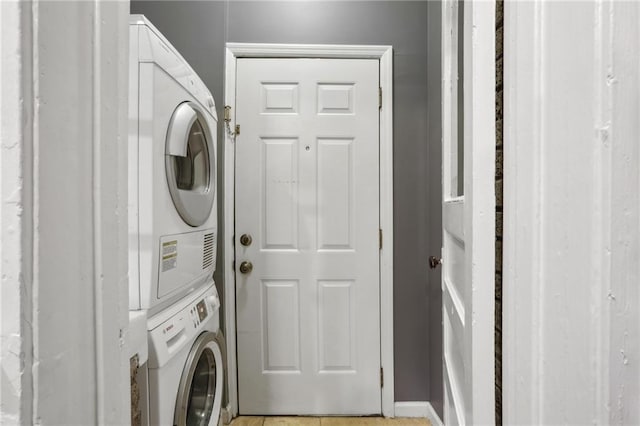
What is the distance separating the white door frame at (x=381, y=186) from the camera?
6.57ft

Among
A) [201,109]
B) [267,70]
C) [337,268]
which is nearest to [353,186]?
[337,268]

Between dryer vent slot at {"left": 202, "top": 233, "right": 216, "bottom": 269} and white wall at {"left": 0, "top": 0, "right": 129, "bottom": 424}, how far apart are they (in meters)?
0.94

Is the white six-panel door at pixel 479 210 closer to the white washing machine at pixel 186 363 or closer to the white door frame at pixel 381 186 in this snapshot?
the white washing machine at pixel 186 363

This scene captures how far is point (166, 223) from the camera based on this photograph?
3.61 ft

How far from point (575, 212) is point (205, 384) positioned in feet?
4.79

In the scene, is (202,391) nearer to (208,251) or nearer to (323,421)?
(208,251)

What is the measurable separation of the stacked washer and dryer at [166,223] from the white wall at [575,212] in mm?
915

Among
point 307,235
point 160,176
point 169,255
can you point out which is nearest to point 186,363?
point 169,255

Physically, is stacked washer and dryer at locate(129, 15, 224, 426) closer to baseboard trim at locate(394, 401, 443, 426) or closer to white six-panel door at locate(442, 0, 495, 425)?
white six-panel door at locate(442, 0, 495, 425)

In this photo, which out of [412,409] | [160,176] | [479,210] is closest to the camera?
[479,210]

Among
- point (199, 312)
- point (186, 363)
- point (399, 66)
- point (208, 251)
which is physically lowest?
point (186, 363)

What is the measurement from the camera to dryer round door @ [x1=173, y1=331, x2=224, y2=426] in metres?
1.34

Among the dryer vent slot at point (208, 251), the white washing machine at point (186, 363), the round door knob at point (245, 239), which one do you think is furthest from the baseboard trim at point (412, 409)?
the dryer vent slot at point (208, 251)

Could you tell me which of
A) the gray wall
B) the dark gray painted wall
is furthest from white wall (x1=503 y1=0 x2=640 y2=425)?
the gray wall
